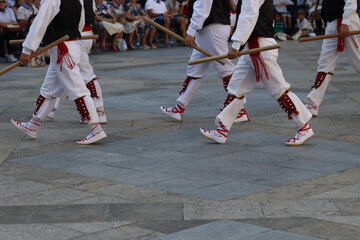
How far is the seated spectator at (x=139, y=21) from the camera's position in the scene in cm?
2244

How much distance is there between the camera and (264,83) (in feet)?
26.8

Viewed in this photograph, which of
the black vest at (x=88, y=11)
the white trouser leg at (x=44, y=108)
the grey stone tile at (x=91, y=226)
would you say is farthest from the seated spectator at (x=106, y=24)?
the grey stone tile at (x=91, y=226)

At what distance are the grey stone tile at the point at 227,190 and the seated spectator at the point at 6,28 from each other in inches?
540

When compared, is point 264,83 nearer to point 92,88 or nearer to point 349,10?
point 349,10

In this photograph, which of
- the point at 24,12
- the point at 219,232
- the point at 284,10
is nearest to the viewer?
the point at 219,232

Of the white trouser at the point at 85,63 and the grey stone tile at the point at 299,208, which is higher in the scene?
the grey stone tile at the point at 299,208

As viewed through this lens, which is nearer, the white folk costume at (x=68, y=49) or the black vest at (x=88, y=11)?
the white folk costume at (x=68, y=49)

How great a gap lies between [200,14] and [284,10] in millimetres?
18107

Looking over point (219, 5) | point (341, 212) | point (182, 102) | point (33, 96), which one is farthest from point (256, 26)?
point (33, 96)

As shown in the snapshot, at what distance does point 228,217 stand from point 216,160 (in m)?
1.99

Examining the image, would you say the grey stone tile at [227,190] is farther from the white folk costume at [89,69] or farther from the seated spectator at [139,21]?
the seated spectator at [139,21]

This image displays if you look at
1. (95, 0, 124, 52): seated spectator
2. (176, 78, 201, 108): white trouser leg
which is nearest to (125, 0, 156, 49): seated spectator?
(95, 0, 124, 52): seated spectator

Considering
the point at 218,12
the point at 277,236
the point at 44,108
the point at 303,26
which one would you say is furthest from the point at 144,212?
the point at 303,26

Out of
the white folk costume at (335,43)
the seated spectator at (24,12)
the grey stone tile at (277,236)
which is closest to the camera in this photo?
the grey stone tile at (277,236)
